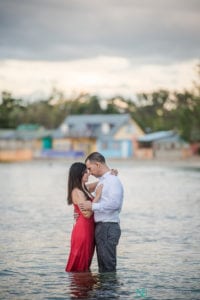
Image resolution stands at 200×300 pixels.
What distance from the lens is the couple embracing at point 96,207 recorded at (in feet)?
36.9

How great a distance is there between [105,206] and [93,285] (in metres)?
1.23

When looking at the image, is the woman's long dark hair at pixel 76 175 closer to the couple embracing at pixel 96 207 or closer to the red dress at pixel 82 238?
the couple embracing at pixel 96 207

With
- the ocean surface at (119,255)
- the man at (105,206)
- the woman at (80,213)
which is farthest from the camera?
the ocean surface at (119,255)

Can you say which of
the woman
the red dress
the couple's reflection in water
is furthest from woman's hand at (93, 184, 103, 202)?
the couple's reflection in water

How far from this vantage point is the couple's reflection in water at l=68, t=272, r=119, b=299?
36.3 ft

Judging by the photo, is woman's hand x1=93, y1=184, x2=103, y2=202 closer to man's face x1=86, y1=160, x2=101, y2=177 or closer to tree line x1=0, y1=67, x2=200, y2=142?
man's face x1=86, y1=160, x2=101, y2=177

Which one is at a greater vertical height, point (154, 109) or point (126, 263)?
point (154, 109)

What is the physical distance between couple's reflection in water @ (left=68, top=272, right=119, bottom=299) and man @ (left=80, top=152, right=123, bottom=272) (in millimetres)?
507

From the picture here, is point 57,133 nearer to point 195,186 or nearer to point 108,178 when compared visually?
point 195,186

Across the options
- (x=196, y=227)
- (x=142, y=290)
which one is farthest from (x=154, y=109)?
(x=142, y=290)

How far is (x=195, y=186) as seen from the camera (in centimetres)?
4341

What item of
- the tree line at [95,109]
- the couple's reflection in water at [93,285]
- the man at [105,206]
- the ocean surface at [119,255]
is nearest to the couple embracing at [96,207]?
the man at [105,206]

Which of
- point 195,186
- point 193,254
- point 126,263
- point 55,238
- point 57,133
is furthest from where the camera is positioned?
point 57,133

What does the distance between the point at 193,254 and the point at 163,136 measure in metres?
99.6
